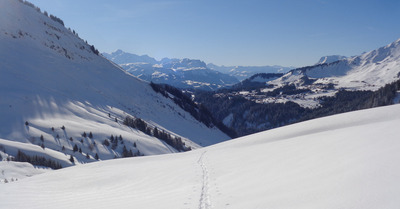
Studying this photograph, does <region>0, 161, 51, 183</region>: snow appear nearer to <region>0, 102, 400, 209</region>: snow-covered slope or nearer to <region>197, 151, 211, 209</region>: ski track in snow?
<region>0, 102, 400, 209</region>: snow-covered slope

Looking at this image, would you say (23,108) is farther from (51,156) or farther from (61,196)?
(61,196)

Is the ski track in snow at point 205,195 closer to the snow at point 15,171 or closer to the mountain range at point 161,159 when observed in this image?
the mountain range at point 161,159

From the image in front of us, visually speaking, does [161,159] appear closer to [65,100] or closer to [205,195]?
[205,195]

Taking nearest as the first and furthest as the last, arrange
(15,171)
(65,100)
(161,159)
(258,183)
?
(258,183)
(15,171)
(161,159)
(65,100)

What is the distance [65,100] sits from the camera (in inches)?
2014

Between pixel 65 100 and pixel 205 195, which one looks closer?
pixel 205 195

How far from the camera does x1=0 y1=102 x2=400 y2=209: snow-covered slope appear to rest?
7215mm

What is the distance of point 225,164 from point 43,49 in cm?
7395

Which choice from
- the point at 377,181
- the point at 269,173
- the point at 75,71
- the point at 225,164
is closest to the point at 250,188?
the point at 269,173

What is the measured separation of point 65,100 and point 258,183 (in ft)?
167

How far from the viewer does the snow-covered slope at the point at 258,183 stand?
7.21 meters

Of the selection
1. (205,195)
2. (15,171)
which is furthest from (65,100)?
(205,195)

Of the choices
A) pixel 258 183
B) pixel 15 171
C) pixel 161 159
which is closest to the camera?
pixel 258 183

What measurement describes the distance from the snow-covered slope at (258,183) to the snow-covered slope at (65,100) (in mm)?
15506
